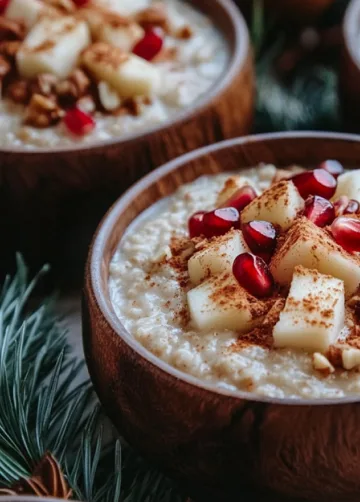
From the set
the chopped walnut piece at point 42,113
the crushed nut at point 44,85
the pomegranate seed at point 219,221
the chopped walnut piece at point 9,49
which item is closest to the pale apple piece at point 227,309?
the pomegranate seed at point 219,221

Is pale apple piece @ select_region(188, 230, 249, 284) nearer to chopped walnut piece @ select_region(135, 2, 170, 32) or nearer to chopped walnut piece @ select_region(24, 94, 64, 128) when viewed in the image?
chopped walnut piece @ select_region(24, 94, 64, 128)

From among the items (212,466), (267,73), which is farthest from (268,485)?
(267,73)

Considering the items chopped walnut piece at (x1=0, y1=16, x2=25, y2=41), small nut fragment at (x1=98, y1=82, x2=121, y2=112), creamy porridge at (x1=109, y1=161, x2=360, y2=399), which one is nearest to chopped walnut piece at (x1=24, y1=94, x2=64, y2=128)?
small nut fragment at (x1=98, y1=82, x2=121, y2=112)

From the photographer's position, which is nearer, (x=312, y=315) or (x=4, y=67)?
(x=312, y=315)

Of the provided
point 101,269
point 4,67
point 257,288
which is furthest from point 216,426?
point 4,67

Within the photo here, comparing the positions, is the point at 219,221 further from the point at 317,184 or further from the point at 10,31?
the point at 10,31

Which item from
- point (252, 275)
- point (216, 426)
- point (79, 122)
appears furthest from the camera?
point (79, 122)
